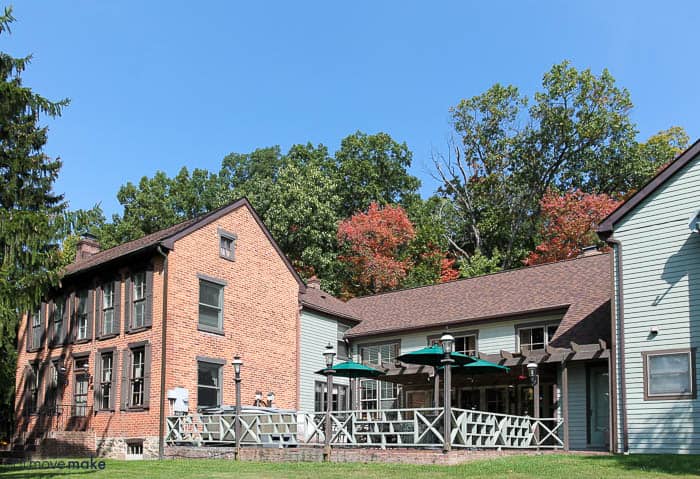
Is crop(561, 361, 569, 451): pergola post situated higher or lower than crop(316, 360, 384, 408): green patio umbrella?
lower

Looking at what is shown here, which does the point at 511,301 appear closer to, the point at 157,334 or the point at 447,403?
the point at 447,403

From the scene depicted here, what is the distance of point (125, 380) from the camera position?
23.8 metres


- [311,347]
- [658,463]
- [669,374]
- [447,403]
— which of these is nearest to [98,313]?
[311,347]

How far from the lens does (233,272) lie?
25938 millimetres

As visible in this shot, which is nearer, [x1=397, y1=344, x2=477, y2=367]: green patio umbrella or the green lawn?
the green lawn

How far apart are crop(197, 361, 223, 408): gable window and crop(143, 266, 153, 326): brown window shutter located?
197 cm

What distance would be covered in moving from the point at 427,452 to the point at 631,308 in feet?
20.3

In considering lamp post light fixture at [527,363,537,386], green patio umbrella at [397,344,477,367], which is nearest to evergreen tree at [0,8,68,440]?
green patio umbrella at [397,344,477,367]

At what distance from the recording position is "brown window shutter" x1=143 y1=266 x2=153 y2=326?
76.9 feet

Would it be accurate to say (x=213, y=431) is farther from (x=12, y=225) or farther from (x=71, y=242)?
(x=71, y=242)

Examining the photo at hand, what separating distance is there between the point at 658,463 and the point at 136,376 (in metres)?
15.2

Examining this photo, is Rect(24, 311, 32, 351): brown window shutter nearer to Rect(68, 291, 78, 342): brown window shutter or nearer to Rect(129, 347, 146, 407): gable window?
Rect(68, 291, 78, 342): brown window shutter

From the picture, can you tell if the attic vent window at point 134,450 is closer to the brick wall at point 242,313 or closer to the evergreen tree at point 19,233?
the brick wall at point 242,313

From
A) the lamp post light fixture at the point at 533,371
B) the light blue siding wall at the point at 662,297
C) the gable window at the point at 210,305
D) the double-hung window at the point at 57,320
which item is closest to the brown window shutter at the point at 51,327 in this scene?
the double-hung window at the point at 57,320
